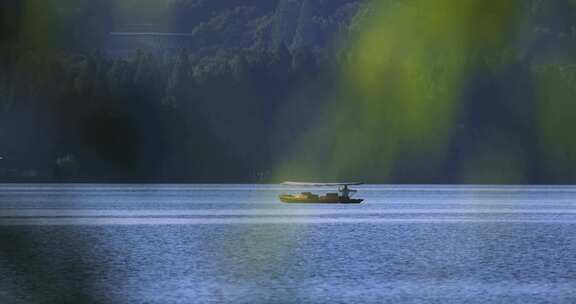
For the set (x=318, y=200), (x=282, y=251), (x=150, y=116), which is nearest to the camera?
(x=282, y=251)

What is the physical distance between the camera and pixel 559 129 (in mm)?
154875

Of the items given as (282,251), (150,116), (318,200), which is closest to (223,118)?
(150,116)

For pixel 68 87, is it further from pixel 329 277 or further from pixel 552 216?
pixel 329 277

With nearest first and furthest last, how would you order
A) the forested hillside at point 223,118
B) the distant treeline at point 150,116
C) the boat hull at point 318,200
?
the boat hull at point 318,200, the distant treeline at point 150,116, the forested hillside at point 223,118

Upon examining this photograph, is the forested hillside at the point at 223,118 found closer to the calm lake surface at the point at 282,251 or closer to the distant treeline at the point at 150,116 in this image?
the distant treeline at the point at 150,116

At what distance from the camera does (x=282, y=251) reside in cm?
6231

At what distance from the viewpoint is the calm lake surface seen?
4700cm

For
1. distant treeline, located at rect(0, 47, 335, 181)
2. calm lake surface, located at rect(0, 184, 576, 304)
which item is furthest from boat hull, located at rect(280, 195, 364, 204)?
distant treeline, located at rect(0, 47, 335, 181)

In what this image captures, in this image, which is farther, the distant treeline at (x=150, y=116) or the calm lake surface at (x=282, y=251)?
the distant treeline at (x=150, y=116)

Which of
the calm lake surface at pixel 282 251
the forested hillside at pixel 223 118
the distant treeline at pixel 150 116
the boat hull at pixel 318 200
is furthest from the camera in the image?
the forested hillside at pixel 223 118

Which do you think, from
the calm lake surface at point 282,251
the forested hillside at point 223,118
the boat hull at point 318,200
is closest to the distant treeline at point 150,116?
the forested hillside at point 223,118

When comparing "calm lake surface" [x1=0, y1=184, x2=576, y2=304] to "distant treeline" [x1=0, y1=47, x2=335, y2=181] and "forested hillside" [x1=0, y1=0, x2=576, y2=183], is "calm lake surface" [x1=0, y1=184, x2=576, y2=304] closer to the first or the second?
"distant treeline" [x1=0, y1=47, x2=335, y2=181]

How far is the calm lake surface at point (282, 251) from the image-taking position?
47000 mm

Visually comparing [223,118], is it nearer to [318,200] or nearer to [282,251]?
[318,200]
